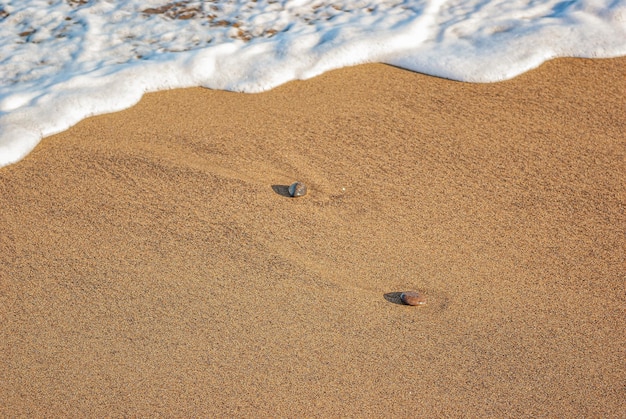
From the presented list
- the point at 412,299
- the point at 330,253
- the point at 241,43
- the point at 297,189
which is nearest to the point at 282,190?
the point at 297,189

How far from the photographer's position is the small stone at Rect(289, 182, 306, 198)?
2.67 meters

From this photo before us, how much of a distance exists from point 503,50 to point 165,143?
1889 mm

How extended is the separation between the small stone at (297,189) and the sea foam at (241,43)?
0.87 meters

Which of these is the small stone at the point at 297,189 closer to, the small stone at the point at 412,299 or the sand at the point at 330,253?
the sand at the point at 330,253

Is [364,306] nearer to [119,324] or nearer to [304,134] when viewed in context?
[119,324]

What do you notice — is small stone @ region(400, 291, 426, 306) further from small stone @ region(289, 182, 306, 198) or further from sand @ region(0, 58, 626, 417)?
small stone @ region(289, 182, 306, 198)

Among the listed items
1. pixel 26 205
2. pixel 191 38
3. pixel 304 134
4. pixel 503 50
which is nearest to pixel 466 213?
pixel 304 134

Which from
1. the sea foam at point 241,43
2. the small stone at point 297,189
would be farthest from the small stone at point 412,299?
the sea foam at point 241,43

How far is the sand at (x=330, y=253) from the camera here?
1982mm

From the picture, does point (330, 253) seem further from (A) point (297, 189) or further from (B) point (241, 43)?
(B) point (241, 43)

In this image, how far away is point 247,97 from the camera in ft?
Result: 10.9

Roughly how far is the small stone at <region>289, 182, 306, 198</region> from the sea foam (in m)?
0.87

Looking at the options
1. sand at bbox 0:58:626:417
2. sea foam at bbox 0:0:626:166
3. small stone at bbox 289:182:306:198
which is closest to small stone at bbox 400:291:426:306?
sand at bbox 0:58:626:417

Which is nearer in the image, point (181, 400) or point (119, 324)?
point (181, 400)
